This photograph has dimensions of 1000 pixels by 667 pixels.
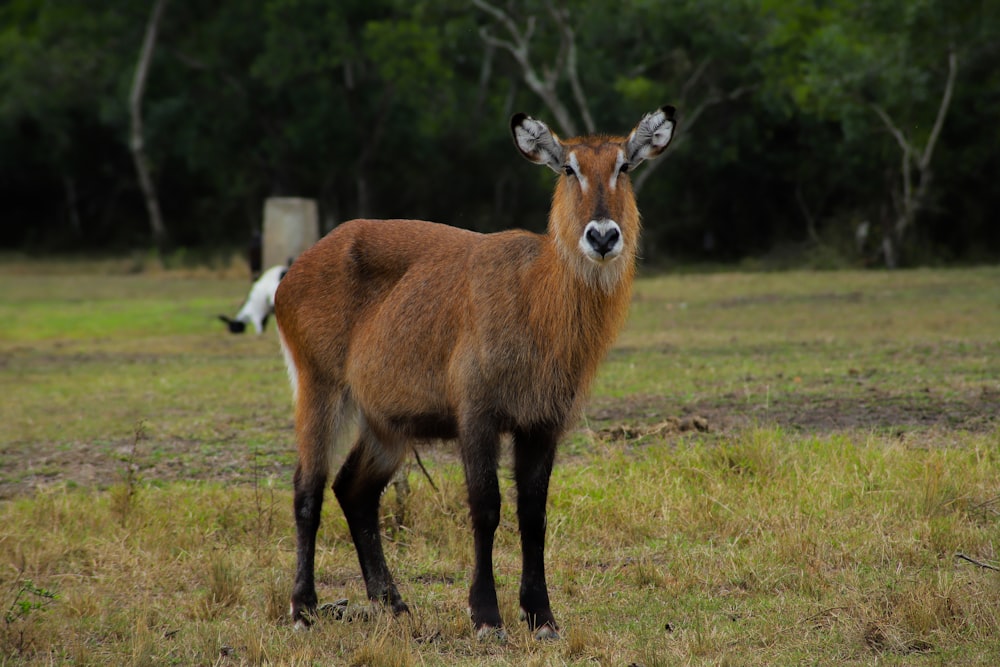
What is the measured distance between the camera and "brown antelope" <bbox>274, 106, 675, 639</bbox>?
486cm

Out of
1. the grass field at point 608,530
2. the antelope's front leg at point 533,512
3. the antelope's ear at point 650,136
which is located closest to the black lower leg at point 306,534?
the grass field at point 608,530

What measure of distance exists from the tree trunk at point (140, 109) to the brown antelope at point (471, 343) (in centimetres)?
2869

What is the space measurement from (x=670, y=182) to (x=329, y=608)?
27458 millimetres

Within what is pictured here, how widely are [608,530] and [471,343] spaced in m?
1.69

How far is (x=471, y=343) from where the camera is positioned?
16.3 feet

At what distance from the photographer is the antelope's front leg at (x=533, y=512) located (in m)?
4.90

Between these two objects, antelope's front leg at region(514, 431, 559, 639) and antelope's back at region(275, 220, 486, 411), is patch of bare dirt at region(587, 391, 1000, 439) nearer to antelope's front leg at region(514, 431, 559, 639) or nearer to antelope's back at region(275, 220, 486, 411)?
antelope's back at region(275, 220, 486, 411)

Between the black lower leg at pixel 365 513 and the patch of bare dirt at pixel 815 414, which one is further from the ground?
the black lower leg at pixel 365 513

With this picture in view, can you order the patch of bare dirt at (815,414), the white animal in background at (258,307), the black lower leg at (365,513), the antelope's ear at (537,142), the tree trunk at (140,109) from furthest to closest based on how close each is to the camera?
the tree trunk at (140,109), the white animal in background at (258,307), the patch of bare dirt at (815,414), the black lower leg at (365,513), the antelope's ear at (537,142)

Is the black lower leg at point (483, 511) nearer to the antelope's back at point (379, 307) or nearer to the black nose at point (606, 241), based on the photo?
the antelope's back at point (379, 307)

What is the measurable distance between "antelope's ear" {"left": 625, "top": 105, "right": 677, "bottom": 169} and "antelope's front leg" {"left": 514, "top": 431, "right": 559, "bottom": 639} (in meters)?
1.18

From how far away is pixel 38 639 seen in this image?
4.77m

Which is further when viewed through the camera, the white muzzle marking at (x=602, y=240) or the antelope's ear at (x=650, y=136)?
the antelope's ear at (x=650, y=136)

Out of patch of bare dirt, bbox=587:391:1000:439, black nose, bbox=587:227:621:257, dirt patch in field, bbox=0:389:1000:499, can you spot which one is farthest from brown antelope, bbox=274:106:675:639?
patch of bare dirt, bbox=587:391:1000:439
